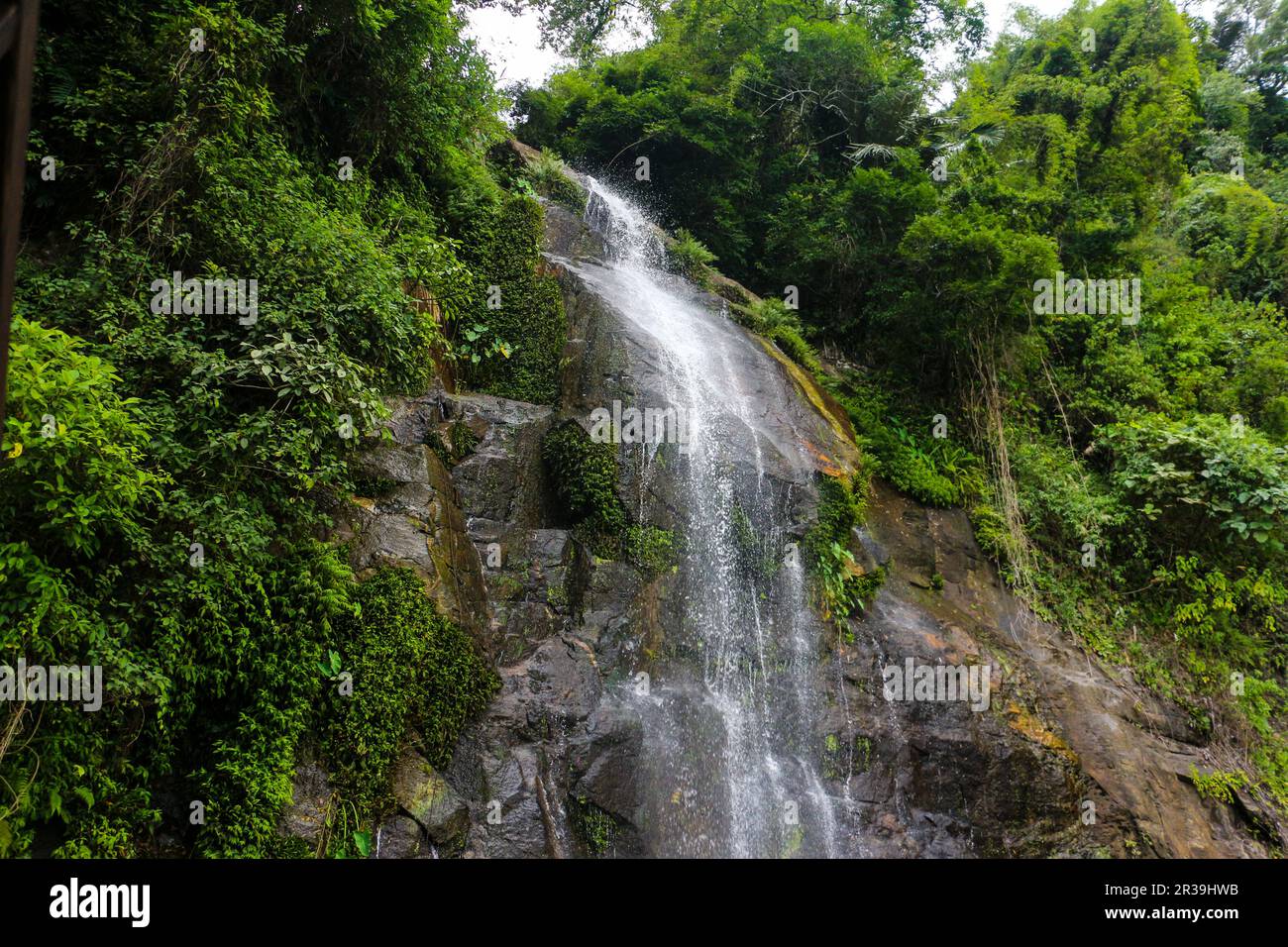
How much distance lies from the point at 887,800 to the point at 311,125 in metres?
10.5

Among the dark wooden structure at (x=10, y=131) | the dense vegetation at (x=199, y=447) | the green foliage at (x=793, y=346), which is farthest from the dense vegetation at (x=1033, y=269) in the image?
the dark wooden structure at (x=10, y=131)

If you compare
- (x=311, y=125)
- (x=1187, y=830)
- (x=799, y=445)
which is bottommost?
(x=1187, y=830)

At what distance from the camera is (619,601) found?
7.47 meters

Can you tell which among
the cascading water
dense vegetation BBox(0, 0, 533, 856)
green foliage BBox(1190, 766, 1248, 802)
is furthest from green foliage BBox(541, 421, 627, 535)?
green foliage BBox(1190, 766, 1248, 802)

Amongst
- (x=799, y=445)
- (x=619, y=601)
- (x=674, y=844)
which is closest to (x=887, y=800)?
(x=674, y=844)

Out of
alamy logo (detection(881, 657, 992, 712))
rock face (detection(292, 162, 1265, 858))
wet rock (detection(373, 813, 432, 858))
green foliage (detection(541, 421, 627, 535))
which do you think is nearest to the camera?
wet rock (detection(373, 813, 432, 858))

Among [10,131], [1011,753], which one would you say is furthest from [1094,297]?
[10,131]

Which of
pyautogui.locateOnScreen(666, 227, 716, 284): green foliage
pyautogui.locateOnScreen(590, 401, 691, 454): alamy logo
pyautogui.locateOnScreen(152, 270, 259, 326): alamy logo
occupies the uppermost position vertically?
pyautogui.locateOnScreen(666, 227, 716, 284): green foliage

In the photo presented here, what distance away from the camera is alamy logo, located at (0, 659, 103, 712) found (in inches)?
145

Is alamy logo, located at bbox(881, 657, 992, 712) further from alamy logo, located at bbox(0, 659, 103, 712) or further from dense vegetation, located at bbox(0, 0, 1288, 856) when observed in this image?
alamy logo, located at bbox(0, 659, 103, 712)

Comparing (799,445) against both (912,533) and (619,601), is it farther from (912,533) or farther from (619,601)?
(619,601)
